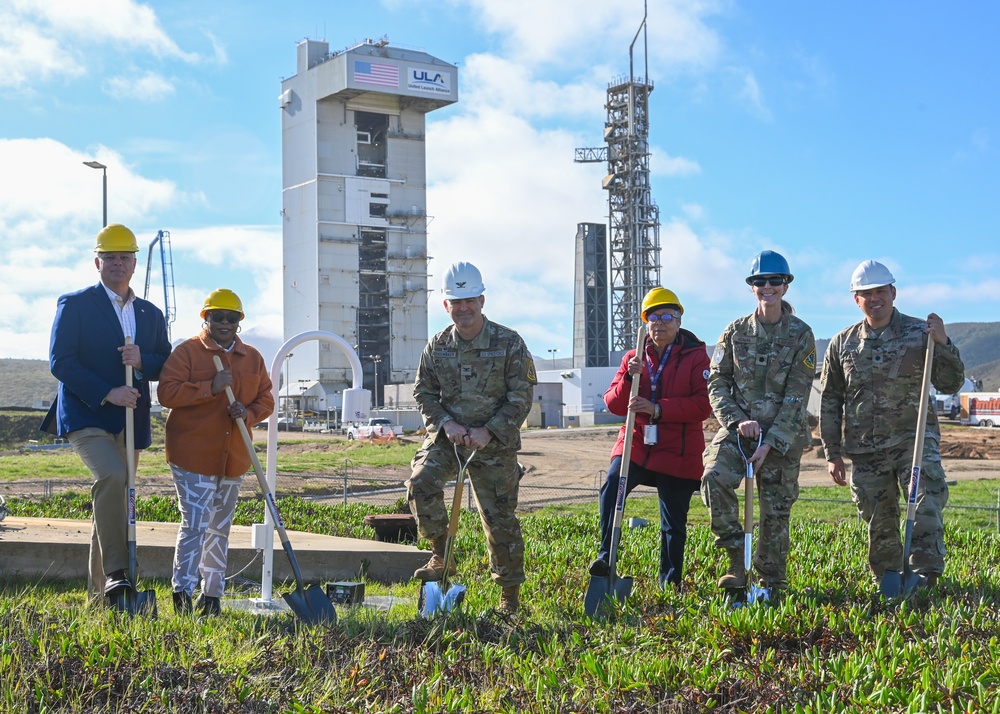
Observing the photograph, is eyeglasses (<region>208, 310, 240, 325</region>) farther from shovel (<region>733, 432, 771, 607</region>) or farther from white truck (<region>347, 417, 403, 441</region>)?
white truck (<region>347, 417, 403, 441</region>)

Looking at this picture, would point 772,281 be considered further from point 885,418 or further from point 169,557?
point 169,557

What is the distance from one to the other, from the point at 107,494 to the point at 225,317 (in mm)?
1362

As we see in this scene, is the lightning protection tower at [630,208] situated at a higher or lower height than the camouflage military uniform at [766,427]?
higher

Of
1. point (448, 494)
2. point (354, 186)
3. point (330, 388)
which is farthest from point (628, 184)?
point (448, 494)

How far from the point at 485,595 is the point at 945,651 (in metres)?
3.25

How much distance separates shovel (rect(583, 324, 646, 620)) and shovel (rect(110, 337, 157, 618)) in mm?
2614

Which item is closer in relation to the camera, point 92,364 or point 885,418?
point 92,364

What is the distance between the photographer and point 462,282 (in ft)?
22.9

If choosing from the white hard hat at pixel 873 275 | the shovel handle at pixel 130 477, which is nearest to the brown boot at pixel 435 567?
the shovel handle at pixel 130 477

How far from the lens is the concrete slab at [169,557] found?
27.6 feet

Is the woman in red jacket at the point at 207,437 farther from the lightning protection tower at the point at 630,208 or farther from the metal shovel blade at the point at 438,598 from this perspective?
the lightning protection tower at the point at 630,208

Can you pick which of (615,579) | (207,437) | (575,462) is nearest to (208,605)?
(207,437)

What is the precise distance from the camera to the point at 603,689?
187 inches

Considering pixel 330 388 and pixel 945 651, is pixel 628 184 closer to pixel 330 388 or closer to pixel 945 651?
pixel 330 388
